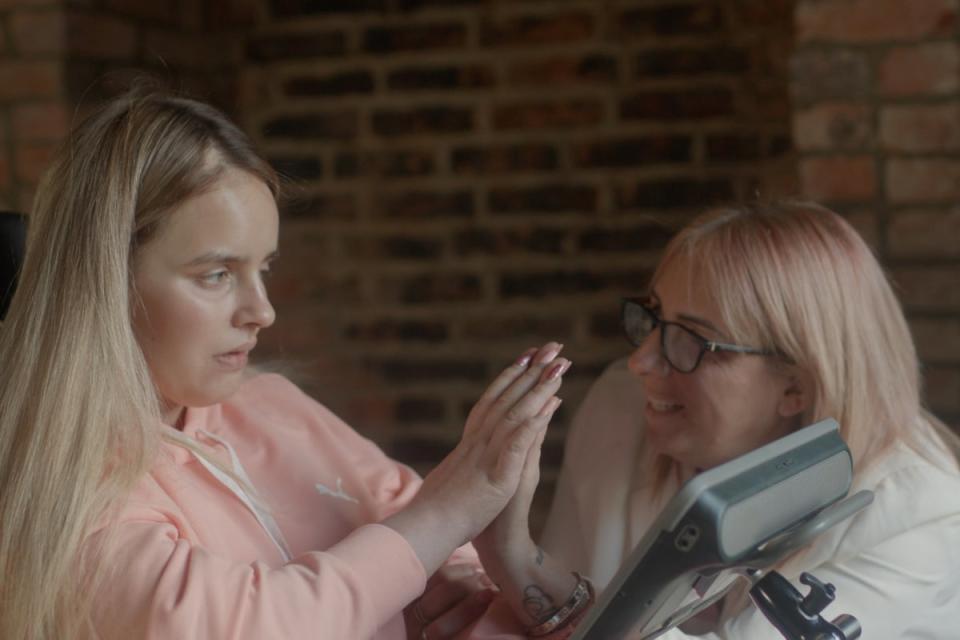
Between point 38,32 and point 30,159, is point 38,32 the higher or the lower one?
the higher one

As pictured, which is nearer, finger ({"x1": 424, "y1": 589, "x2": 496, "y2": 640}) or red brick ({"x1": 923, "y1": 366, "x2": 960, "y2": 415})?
finger ({"x1": 424, "y1": 589, "x2": 496, "y2": 640})

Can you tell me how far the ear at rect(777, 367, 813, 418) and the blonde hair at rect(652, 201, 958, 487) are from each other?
1cm

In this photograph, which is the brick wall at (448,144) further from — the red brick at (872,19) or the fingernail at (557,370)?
the fingernail at (557,370)

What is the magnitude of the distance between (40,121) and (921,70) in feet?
6.13

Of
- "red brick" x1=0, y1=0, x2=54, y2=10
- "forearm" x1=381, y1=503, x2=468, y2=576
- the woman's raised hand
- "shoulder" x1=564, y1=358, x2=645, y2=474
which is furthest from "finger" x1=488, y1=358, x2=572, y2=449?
"red brick" x1=0, y1=0, x2=54, y2=10

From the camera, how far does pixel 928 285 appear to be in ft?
7.21

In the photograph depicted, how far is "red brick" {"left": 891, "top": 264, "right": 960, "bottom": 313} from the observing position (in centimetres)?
219

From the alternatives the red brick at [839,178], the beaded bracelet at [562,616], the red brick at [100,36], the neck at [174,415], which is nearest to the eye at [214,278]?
the neck at [174,415]

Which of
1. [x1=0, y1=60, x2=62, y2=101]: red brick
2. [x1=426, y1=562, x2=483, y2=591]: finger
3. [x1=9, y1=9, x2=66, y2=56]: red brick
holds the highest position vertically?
[x1=9, y1=9, x2=66, y2=56]: red brick

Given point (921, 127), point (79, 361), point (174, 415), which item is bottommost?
point (174, 415)

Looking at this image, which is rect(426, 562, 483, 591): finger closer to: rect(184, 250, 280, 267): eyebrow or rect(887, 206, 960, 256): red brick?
rect(184, 250, 280, 267): eyebrow

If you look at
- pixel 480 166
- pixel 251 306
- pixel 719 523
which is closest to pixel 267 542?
pixel 251 306

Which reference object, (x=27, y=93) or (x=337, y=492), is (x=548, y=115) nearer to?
(x=27, y=93)

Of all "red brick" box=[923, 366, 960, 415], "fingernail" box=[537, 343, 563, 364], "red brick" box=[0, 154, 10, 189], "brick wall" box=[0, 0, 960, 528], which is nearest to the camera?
"fingernail" box=[537, 343, 563, 364]
